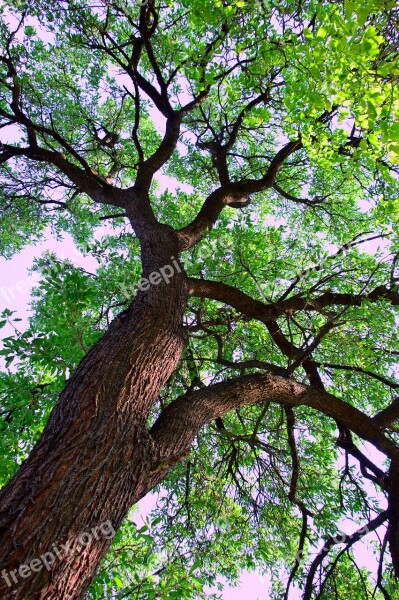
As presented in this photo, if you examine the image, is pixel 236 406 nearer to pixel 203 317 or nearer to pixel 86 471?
pixel 86 471

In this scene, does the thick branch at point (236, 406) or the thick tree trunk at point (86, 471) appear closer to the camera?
the thick tree trunk at point (86, 471)

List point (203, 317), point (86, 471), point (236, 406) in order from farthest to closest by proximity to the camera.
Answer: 1. point (203, 317)
2. point (236, 406)
3. point (86, 471)

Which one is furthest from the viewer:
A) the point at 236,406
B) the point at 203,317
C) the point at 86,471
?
the point at 203,317

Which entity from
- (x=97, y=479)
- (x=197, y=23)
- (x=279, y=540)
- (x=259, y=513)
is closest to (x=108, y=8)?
(x=197, y=23)

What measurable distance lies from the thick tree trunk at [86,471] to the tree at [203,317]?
11 mm

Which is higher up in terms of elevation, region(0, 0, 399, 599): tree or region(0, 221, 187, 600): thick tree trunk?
region(0, 0, 399, 599): tree

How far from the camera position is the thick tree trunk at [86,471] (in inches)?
71.9

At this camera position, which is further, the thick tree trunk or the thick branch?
the thick branch

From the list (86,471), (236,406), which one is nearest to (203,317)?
(236,406)

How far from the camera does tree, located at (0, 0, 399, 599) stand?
7.80 ft

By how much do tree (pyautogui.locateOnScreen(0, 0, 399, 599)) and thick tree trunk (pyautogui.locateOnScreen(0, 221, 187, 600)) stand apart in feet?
0.04

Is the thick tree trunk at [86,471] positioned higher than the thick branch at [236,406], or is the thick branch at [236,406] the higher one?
the thick branch at [236,406]

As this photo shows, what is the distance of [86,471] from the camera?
2.21m

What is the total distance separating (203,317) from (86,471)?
4.37 metres
